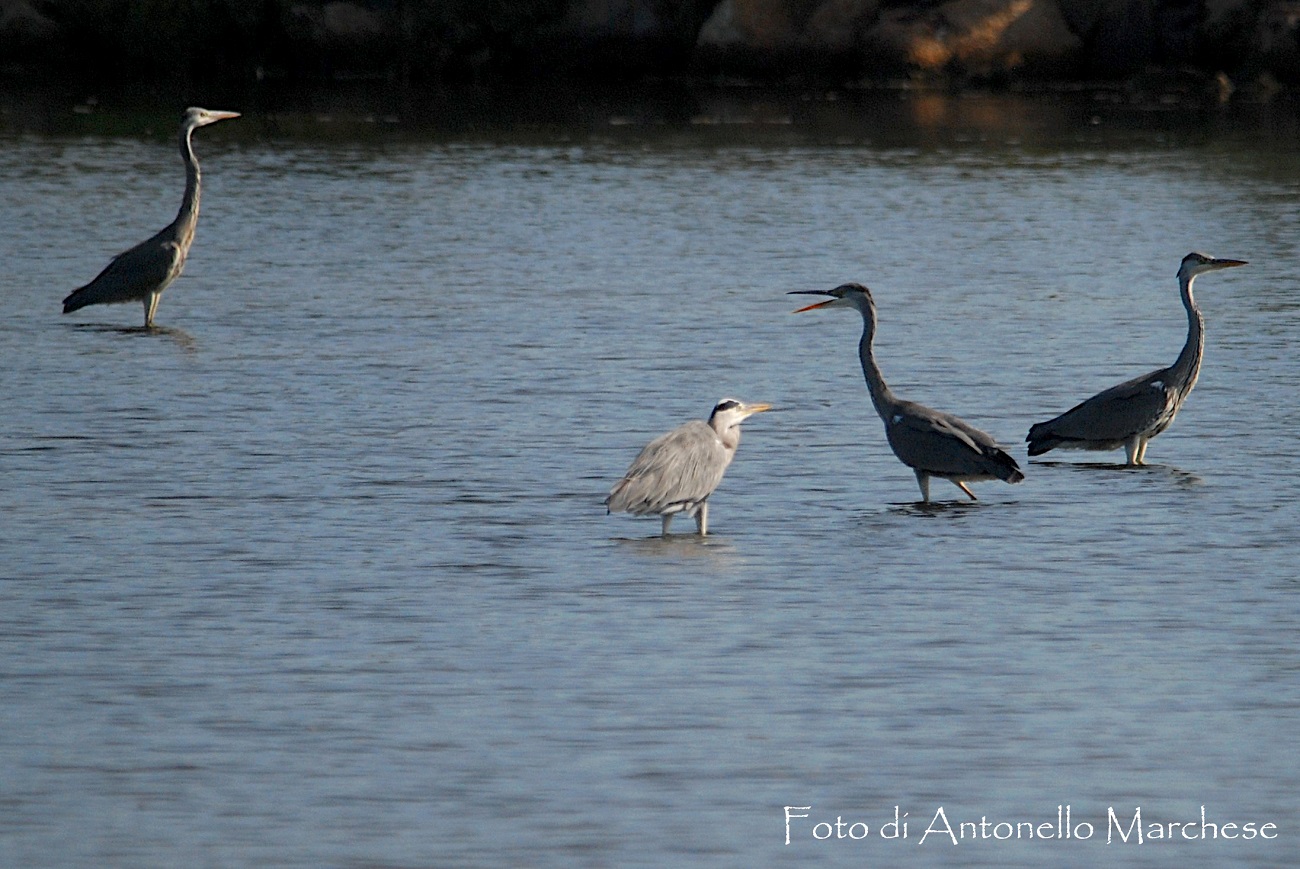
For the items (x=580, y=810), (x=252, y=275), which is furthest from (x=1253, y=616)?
(x=252, y=275)

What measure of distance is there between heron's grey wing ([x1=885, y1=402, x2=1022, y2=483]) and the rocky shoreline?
37.6 m

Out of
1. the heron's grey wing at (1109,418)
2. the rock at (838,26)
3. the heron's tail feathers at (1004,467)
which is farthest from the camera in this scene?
the rock at (838,26)

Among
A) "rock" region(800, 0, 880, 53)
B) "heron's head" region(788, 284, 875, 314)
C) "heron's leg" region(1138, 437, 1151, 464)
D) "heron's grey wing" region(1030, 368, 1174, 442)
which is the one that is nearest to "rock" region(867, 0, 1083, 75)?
"rock" region(800, 0, 880, 53)

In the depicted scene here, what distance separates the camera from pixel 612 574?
406 inches

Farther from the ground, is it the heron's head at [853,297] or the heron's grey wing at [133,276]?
the heron's head at [853,297]

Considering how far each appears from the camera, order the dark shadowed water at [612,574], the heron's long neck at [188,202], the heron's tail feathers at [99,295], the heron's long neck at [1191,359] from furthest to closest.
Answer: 1. the heron's long neck at [188,202]
2. the heron's tail feathers at [99,295]
3. the heron's long neck at [1191,359]
4. the dark shadowed water at [612,574]

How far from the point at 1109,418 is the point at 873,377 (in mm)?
1435

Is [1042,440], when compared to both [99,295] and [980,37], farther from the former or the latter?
[980,37]

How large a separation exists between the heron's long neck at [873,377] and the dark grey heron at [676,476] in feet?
4.50

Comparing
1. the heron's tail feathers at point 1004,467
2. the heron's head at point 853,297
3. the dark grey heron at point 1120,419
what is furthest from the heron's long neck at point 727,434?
the dark grey heron at point 1120,419

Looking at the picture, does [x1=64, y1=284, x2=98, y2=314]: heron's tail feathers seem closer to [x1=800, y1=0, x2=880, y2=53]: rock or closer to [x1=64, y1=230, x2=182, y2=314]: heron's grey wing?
[x1=64, y1=230, x2=182, y2=314]: heron's grey wing

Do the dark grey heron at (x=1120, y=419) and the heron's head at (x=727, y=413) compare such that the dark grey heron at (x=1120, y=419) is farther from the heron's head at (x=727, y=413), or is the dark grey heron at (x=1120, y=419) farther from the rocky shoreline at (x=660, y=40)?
the rocky shoreline at (x=660, y=40)

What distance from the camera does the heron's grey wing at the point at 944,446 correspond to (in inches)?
460

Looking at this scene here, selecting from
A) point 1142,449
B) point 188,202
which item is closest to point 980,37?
point 188,202
